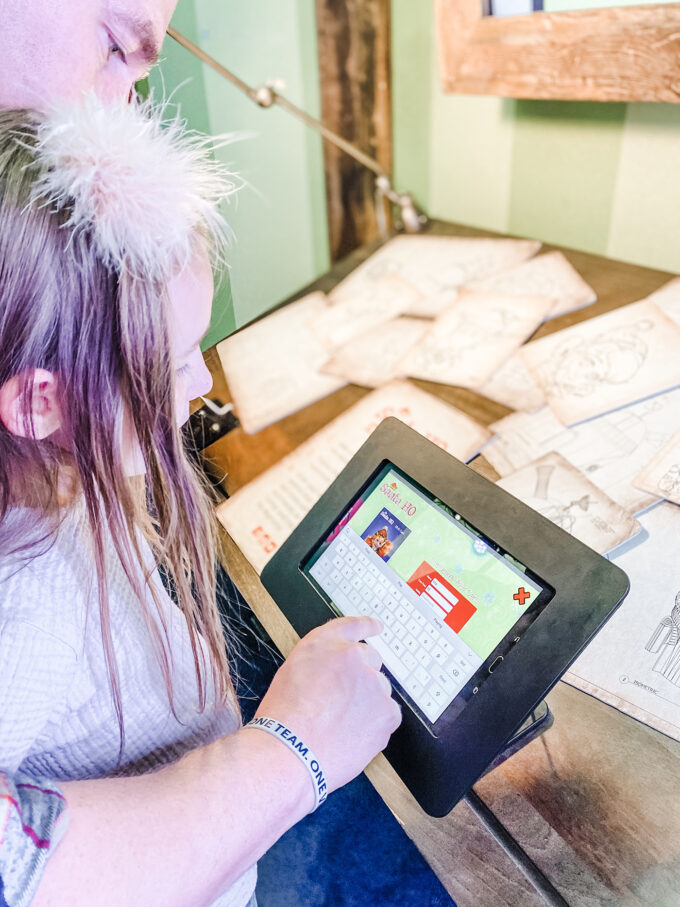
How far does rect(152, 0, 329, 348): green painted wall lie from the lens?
637 mm

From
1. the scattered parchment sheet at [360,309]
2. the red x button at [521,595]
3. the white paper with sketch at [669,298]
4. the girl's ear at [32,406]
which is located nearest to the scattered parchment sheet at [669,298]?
the white paper with sketch at [669,298]

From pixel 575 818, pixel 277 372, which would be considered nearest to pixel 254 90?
pixel 277 372

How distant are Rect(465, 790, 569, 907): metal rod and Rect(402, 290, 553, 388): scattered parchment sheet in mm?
523

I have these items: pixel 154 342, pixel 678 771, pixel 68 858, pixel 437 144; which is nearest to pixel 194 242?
pixel 154 342

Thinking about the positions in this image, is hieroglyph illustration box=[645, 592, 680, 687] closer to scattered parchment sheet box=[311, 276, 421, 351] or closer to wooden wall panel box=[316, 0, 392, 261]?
scattered parchment sheet box=[311, 276, 421, 351]

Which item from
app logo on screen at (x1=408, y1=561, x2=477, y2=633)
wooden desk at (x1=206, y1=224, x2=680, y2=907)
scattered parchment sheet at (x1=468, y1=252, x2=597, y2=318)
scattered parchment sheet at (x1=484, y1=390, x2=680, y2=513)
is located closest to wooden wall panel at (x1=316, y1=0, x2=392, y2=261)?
scattered parchment sheet at (x1=468, y1=252, x2=597, y2=318)

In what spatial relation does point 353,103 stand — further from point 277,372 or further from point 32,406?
point 32,406

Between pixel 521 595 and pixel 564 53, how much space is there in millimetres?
847

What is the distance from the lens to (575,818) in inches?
18.8

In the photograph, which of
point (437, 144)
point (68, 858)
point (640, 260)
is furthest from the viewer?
point (437, 144)

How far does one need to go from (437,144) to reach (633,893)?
4.19 feet

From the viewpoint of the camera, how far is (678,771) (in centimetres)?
48

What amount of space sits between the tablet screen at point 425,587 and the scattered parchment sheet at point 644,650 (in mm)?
109

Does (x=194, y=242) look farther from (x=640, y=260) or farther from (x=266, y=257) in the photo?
(x=640, y=260)
